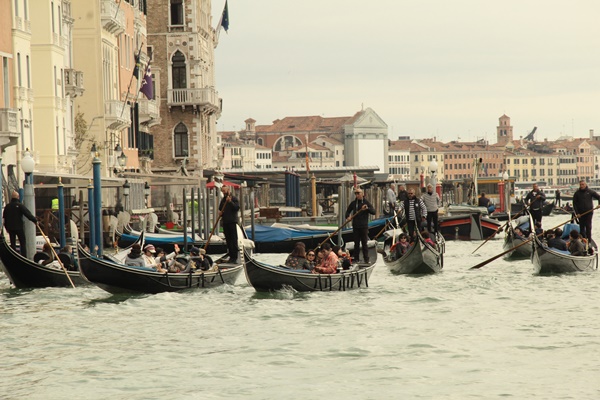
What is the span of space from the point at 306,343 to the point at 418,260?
8.41 metres

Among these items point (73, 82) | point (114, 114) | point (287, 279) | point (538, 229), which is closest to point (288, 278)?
point (287, 279)

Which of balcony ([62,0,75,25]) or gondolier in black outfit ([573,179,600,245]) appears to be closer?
gondolier in black outfit ([573,179,600,245])

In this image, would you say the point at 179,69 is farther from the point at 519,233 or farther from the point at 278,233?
the point at 519,233

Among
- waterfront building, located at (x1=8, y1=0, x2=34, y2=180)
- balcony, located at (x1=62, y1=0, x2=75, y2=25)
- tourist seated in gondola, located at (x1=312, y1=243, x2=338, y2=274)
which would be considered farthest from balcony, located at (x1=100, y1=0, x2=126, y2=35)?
tourist seated in gondola, located at (x1=312, y1=243, x2=338, y2=274)

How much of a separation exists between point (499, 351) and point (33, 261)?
8.52 meters

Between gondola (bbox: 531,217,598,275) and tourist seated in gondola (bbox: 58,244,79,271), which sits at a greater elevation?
tourist seated in gondola (bbox: 58,244,79,271)

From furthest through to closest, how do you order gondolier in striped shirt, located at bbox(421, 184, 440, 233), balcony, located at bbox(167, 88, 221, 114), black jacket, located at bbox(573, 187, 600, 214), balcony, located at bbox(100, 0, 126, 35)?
balcony, located at bbox(167, 88, 221, 114) < balcony, located at bbox(100, 0, 126, 35) < gondolier in striped shirt, located at bbox(421, 184, 440, 233) < black jacket, located at bbox(573, 187, 600, 214)

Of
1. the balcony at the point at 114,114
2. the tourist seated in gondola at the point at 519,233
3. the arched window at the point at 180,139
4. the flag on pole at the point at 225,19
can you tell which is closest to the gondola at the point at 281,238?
the tourist seated in gondola at the point at 519,233

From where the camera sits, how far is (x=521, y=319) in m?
16.6

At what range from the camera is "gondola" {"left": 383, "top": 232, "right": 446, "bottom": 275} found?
2270 centimetres

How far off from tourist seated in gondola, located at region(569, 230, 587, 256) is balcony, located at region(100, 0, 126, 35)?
61.9ft

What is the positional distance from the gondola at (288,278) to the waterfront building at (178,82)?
32.4 m

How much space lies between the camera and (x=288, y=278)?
18.4 meters

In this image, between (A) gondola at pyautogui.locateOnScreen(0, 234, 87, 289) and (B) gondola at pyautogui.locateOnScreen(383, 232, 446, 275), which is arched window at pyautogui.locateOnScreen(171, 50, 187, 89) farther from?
(A) gondola at pyautogui.locateOnScreen(0, 234, 87, 289)
